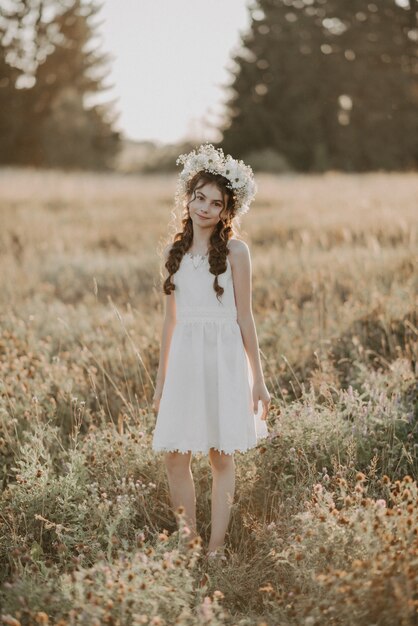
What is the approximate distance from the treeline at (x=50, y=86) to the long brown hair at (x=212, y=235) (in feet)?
108

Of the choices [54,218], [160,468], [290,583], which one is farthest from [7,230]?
[290,583]

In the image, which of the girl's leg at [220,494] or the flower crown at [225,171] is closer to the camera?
the girl's leg at [220,494]

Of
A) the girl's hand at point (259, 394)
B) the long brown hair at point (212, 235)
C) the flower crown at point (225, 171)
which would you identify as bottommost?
the girl's hand at point (259, 394)

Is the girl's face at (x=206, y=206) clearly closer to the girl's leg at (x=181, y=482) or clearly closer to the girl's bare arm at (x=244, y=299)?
the girl's bare arm at (x=244, y=299)

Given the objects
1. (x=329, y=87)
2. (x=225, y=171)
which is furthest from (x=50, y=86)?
(x=225, y=171)

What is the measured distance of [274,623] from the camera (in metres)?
2.52

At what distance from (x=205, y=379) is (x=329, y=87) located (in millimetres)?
34347

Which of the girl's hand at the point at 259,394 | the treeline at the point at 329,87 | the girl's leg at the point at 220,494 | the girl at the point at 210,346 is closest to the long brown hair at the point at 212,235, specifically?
the girl at the point at 210,346

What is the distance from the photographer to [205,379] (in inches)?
123

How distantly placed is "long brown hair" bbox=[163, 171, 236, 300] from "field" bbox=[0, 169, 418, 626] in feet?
3.00

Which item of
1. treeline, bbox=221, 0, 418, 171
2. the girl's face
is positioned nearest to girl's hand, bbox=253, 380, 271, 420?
the girl's face

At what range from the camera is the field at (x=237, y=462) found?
94.1 inches

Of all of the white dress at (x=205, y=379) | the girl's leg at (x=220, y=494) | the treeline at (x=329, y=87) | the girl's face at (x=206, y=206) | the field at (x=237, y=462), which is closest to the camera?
the field at (x=237, y=462)

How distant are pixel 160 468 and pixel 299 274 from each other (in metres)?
3.82
